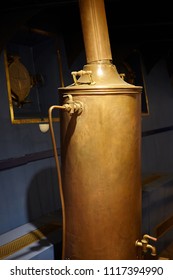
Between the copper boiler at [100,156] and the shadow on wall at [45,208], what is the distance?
0.57 m

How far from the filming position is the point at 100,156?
1552 millimetres

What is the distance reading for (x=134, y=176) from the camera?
1.69 m

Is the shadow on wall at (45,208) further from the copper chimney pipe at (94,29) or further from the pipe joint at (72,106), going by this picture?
the copper chimney pipe at (94,29)

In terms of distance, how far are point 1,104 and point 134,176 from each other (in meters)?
1.53

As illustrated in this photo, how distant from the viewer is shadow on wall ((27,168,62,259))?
2287mm

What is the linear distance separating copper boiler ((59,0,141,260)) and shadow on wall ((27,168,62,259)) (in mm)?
565

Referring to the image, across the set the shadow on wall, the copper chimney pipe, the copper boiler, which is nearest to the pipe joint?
the copper boiler

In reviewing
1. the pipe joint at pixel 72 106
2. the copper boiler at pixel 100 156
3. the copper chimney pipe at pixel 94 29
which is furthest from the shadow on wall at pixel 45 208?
the copper chimney pipe at pixel 94 29

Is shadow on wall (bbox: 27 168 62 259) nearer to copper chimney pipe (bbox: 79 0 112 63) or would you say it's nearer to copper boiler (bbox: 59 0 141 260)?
copper boiler (bbox: 59 0 141 260)

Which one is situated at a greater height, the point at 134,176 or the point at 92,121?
the point at 92,121

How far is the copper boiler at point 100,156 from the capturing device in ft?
5.03

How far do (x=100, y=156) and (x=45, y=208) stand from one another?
158cm
